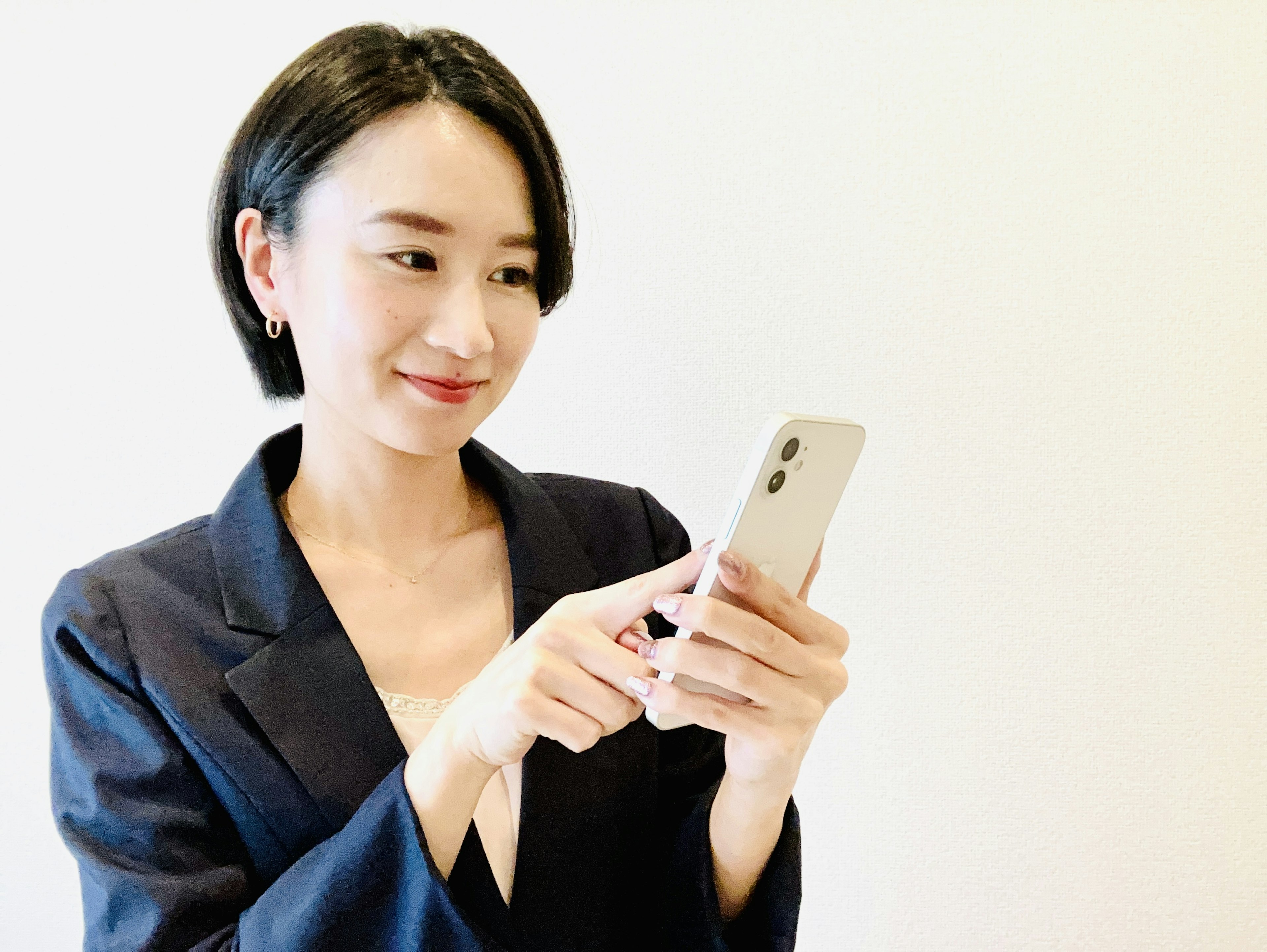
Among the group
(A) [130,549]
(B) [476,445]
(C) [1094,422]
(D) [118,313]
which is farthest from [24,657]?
(C) [1094,422]

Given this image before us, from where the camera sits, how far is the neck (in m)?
0.79

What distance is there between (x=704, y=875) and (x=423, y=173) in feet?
1.86

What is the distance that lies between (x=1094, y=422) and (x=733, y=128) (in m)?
0.50

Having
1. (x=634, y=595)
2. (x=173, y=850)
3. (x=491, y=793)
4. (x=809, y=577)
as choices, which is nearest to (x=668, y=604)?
(x=634, y=595)

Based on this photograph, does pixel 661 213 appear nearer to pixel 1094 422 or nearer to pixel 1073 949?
pixel 1094 422

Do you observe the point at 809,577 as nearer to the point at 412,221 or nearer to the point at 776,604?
the point at 776,604

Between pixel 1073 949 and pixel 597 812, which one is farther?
pixel 1073 949

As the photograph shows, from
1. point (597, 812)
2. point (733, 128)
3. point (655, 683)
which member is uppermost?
point (733, 128)

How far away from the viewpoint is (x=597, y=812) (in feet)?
2.51

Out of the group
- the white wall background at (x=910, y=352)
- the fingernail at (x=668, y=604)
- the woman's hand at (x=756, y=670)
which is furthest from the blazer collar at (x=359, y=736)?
the white wall background at (x=910, y=352)

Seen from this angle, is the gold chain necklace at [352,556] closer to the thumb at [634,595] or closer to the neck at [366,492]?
the neck at [366,492]

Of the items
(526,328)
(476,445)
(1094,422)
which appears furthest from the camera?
(1094,422)

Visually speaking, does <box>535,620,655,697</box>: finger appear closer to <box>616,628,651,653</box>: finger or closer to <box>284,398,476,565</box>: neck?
<box>616,628,651,653</box>: finger

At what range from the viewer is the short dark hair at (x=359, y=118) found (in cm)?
70
